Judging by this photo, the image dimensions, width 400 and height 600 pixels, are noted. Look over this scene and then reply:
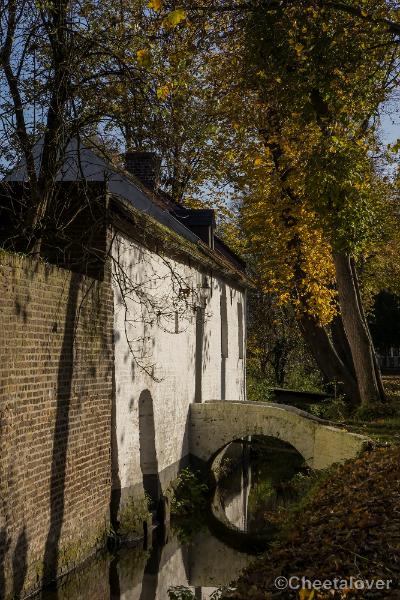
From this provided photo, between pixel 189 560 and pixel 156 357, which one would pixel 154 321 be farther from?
pixel 189 560

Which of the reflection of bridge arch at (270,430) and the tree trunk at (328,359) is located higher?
the tree trunk at (328,359)

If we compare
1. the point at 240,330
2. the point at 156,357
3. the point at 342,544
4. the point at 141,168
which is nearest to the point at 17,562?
the point at 342,544

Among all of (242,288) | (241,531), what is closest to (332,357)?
(242,288)

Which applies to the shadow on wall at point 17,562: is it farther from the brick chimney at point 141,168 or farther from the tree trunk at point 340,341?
the tree trunk at point 340,341

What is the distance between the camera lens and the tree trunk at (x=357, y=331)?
19031 millimetres

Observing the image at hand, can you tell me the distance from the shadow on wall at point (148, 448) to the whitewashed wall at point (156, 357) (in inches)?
1.3

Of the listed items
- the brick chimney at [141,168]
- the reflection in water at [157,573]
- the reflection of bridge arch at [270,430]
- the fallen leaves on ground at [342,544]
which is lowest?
the reflection in water at [157,573]

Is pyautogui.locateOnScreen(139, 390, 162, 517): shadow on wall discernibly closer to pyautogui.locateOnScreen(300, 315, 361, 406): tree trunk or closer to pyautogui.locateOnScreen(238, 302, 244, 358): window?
pyautogui.locateOnScreen(300, 315, 361, 406): tree trunk

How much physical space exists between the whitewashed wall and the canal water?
1213 mm

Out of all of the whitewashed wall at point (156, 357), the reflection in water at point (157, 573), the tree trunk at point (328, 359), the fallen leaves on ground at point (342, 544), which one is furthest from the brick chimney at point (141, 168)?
the fallen leaves on ground at point (342, 544)

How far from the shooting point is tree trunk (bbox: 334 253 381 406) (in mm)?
19031

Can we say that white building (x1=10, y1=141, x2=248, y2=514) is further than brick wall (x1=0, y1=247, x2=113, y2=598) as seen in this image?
Yes

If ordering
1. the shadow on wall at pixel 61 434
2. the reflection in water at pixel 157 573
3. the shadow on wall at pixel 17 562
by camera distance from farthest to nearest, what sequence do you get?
the reflection in water at pixel 157 573 → the shadow on wall at pixel 61 434 → the shadow on wall at pixel 17 562

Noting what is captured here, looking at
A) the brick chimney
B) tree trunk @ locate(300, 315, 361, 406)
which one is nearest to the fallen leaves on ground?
the brick chimney
